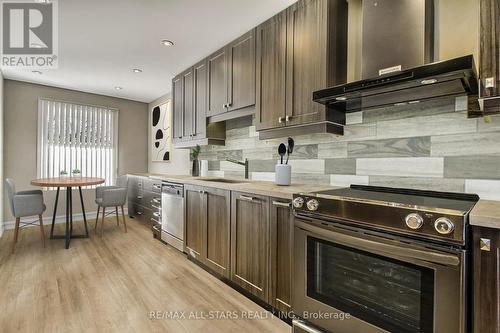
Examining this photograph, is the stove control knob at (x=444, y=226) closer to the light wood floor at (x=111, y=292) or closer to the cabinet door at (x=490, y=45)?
the cabinet door at (x=490, y=45)

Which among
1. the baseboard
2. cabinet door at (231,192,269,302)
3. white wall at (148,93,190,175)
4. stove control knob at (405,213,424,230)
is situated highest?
white wall at (148,93,190,175)

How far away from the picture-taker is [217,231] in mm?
2391

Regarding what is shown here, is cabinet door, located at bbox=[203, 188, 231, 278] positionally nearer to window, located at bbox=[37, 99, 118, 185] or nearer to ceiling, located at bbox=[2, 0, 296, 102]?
ceiling, located at bbox=[2, 0, 296, 102]

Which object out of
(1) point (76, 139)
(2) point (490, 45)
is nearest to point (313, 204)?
(2) point (490, 45)

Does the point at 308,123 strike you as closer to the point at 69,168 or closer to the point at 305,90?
the point at 305,90

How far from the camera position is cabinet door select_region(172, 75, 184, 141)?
373 cm

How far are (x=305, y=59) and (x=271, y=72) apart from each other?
1.24 feet

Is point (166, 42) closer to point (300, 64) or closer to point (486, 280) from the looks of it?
point (300, 64)

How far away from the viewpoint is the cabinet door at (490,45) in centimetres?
120

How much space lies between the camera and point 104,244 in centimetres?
347

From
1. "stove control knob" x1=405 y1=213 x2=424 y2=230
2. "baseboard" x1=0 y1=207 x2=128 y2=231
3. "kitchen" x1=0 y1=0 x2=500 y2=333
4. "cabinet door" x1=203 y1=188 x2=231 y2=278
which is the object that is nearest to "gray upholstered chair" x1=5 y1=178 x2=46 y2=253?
"kitchen" x1=0 y1=0 x2=500 y2=333

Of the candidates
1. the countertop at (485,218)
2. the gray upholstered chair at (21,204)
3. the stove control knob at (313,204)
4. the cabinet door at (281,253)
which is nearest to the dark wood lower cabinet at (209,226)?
the cabinet door at (281,253)

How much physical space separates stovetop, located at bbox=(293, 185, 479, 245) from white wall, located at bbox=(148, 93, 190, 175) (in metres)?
3.28

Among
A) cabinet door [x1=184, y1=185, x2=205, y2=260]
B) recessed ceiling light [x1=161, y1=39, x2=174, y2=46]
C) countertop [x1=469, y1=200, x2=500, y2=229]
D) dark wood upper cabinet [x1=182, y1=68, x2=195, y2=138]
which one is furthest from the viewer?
dark wood upper cabinet [x1=182, y1=68, x2=195, y2=138]
